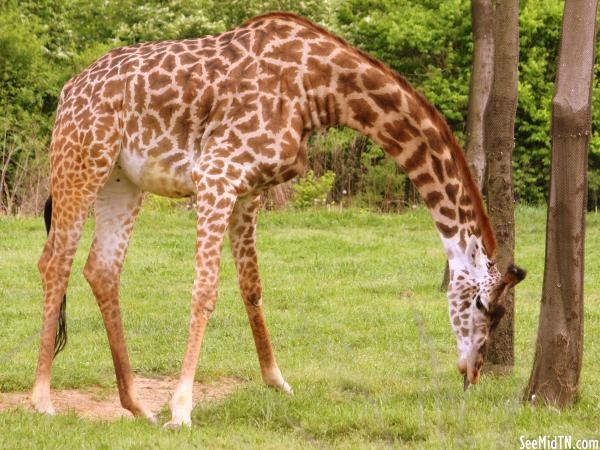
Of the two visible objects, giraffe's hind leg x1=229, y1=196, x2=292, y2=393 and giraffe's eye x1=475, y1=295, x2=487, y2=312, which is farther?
giraffe's hind leg x1=229, y1=196, x2=292, y2=393

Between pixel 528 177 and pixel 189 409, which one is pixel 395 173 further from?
pixel 189 409

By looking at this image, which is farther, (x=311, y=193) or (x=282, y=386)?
(x=311, y=193)

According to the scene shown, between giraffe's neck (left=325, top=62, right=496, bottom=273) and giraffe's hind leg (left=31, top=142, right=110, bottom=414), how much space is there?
171cm

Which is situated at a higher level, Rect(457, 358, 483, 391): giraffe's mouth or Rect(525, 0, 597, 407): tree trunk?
Rect(525, 0, 597, 407): tree trunk

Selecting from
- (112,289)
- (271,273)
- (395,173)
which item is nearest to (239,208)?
(112,289)

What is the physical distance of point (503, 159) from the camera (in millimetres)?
7340

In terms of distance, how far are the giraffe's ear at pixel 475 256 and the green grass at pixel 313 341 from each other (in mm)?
825

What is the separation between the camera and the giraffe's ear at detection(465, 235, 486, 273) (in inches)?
245

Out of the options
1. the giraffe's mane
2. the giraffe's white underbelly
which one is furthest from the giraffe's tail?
the giraffe's mane

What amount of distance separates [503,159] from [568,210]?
1422 millimetres

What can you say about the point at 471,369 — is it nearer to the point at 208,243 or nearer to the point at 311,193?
the point at 208,243

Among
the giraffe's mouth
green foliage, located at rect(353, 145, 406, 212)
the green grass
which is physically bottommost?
green foliage, located at rect(353, 145, 406, 212)

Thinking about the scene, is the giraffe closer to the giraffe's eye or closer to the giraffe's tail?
the giraffe's eye
